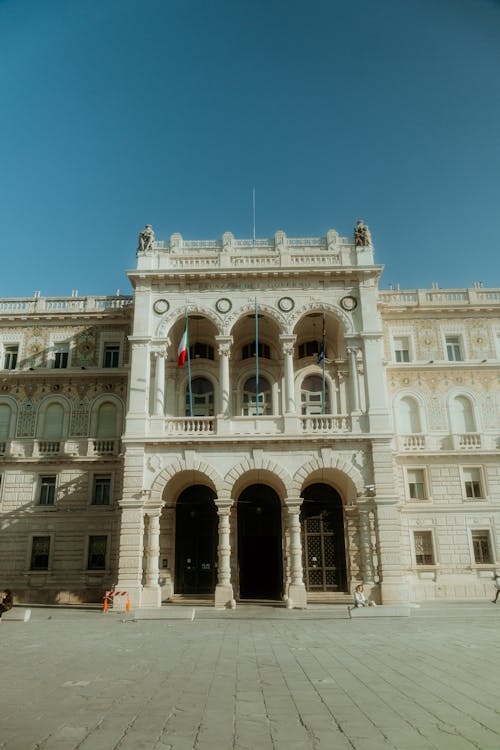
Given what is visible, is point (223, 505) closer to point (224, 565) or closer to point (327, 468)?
point (224, 565)

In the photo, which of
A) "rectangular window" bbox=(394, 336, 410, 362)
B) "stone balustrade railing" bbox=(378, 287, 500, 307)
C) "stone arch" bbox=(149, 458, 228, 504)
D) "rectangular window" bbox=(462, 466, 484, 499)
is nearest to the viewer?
"stone arch" bbox=(149, 458, 228, 504)

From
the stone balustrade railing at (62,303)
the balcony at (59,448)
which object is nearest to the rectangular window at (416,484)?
the balcony at (59,448)

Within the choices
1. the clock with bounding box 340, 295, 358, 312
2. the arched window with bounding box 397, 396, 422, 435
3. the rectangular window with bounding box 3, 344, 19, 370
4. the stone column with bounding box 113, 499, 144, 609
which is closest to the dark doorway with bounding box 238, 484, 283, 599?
the stone column with bounding box 113, 499, 144, 609

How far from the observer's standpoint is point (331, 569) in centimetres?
2873

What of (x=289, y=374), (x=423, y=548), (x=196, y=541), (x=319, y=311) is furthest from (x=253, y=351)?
(x=423, y=548)

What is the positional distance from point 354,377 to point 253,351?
23.1ft

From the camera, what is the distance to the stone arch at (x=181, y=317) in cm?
2873

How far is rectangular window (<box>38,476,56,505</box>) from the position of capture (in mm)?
31125

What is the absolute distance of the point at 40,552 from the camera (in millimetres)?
30438

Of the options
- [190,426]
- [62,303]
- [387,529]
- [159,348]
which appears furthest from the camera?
[62,303]

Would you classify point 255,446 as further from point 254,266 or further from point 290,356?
point 254,266

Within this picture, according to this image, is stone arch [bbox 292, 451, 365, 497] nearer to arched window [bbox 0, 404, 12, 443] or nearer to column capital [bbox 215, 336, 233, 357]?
column capital [bbox 215, 336, 233, 357]

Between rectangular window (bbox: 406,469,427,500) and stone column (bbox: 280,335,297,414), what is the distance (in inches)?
331

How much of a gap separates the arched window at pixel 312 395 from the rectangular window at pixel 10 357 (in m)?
17.8
